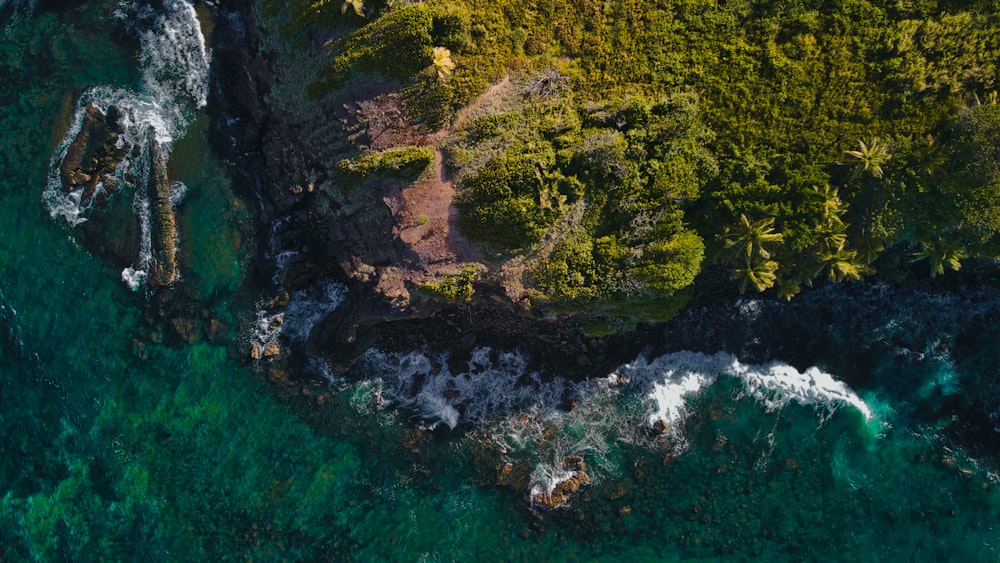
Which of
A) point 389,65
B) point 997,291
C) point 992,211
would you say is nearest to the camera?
point 992,211

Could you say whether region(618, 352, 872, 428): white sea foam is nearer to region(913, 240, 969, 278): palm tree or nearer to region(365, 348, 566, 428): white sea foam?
region(365, 348, 566, 428): white sea foam

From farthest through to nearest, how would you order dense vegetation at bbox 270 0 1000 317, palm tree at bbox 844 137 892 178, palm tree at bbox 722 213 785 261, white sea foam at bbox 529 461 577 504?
white sea foam at bbox 529 461 577 504 < palm tree at bbox 722 213 785 261 < dense vegetation at bbox 270 0 1000 317 < palm tree at bbox 844 137 892 178

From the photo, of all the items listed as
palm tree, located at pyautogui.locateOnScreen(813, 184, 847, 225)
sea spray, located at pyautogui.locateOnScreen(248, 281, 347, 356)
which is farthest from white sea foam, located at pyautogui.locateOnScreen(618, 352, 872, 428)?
sea spray, located at pyautogui.locateOnScreen(248, 281, 347, 356)

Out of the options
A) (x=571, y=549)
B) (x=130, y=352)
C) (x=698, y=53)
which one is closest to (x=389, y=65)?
(x=698, y=53)

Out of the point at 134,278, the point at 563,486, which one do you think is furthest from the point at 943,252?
the point at 134,278

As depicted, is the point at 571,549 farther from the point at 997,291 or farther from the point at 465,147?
the point at 997,291

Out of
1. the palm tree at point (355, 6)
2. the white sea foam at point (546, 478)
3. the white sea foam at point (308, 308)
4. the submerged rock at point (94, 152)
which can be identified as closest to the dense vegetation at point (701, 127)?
the palm tree at point (355, 6)

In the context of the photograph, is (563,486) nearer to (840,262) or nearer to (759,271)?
(759,271)
